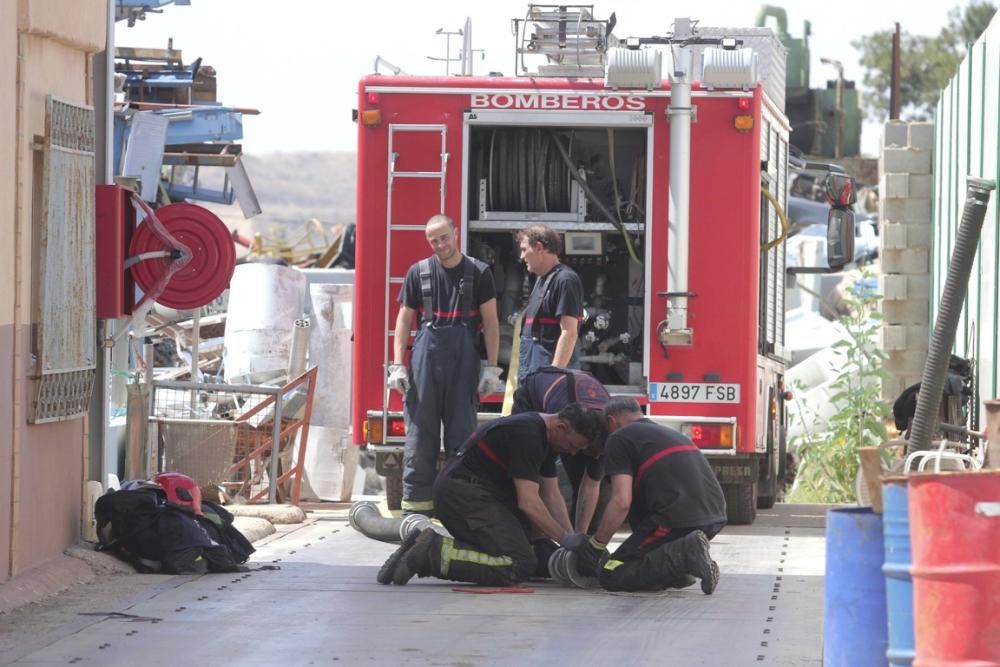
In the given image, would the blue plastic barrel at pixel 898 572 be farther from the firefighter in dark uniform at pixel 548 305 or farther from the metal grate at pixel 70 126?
the firefighter in dark uniform at pixel 548 305

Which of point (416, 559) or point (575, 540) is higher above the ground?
point (575, 540)

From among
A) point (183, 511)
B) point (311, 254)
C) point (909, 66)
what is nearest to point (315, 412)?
point (183, 511)

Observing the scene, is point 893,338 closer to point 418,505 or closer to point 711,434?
point 711,434

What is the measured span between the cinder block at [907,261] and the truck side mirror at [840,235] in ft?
16.7

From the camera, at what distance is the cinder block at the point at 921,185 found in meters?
18.0

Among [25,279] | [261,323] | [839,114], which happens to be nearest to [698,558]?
[25,279]

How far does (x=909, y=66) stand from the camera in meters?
68.4

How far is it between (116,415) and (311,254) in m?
19.8

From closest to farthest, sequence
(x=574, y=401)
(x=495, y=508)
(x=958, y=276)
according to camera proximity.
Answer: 1. (x=958, y=276)
2. (x=495, y=508)
3. (x=574, y=401)

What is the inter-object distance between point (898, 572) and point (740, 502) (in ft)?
23.1

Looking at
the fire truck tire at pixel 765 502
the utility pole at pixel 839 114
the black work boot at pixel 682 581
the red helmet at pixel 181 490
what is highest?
the utility pole at pixel 839 114

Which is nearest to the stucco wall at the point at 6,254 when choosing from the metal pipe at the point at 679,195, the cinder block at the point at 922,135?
the metal pipe at the point at 679,195

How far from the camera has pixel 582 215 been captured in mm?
12594

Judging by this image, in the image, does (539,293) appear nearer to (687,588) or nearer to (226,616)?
(687,588)
